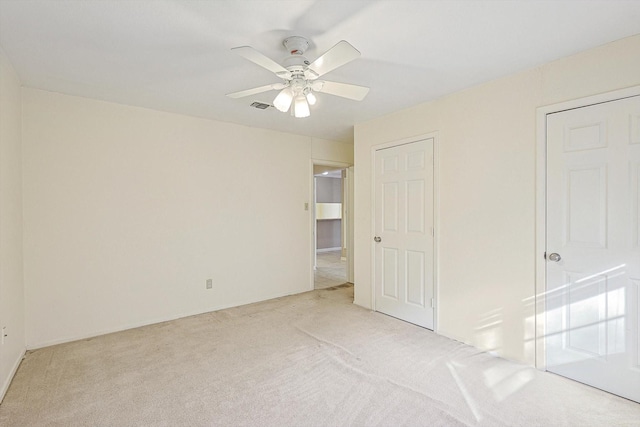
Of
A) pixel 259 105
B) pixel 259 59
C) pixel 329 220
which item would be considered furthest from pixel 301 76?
pixel 329 220

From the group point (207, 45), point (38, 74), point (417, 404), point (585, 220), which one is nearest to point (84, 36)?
point (207, 45)

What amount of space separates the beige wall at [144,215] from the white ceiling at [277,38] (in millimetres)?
509

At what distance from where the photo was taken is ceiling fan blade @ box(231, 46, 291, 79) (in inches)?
64.6

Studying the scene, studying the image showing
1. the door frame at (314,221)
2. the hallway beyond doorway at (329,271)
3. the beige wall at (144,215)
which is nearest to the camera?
the beige wall at (144,215)

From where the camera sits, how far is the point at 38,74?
8.36 feet

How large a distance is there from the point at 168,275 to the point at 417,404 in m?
2.91

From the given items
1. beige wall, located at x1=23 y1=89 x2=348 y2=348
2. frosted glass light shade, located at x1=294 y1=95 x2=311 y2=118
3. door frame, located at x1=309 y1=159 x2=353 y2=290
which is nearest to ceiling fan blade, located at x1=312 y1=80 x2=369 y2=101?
frosted glass light shade, located at x1=294 y1=95 x2=311 y2=118

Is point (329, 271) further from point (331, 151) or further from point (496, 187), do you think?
point (496, 187)

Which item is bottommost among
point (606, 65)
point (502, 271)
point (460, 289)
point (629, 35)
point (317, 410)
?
point (317, 410)

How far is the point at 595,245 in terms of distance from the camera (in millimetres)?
2207

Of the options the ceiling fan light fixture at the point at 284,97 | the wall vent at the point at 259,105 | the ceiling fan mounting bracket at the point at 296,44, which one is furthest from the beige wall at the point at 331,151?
the ceiling fan mounting bracket at the point at 296,44

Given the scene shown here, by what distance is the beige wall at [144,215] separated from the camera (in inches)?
114

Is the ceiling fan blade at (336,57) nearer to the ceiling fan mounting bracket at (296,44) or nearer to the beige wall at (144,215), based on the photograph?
the ceiling fan mounting bracket at (296,44)

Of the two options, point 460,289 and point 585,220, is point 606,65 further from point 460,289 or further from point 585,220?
point 460,289
